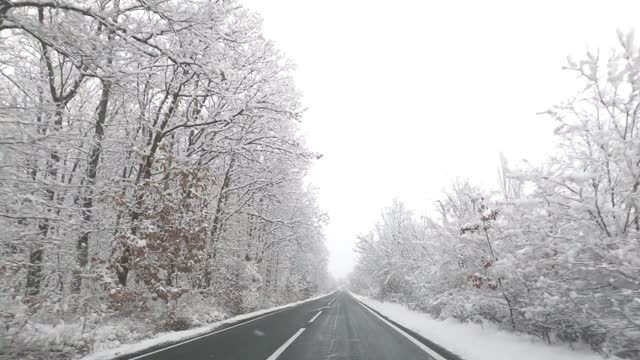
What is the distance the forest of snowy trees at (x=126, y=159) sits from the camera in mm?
6578

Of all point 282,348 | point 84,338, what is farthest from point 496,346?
point 84,338

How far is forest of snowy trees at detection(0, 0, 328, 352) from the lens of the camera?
21.6ft

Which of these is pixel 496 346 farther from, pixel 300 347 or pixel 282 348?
pixel 282 348

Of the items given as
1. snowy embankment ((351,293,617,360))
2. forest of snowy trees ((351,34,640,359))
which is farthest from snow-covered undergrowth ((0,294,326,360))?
forest of snowy trees ((351,34,640,359))

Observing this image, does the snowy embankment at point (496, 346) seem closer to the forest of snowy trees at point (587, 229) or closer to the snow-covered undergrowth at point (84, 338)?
the forest of snowy trees at point (587, 229)

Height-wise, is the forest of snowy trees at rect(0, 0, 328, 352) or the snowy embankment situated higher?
the forest of snowy trees at rect(0, 0, 328, 352)

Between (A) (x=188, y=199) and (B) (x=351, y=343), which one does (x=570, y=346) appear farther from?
(A) (x=188, y=199)

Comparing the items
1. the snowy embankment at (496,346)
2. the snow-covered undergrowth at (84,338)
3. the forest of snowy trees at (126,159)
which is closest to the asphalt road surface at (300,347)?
the snowy embankment at (496,346)

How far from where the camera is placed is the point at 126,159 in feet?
49.6

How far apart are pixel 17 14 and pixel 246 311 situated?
60.0 feet

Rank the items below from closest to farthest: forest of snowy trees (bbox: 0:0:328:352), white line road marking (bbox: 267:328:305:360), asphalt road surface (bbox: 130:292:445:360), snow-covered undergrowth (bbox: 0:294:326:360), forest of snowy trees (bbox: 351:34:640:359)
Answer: forest of snowy trees (bbox: 351:34:640:359) → forest of snowy trees (bbox: 0:0:328:352) → snow-covered undergrowth (bbox: 0:294:326:360) → white line road marking (bbox: 267:328:305:360) → asphalt road surface (bbox: 130:292:445:360)

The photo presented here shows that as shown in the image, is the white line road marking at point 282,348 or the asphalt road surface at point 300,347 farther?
the asphalt road surface at point 300,347

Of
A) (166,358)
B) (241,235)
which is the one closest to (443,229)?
(166,358)

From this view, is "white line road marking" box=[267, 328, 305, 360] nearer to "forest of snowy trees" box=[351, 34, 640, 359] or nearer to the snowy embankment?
the snowy embankment
